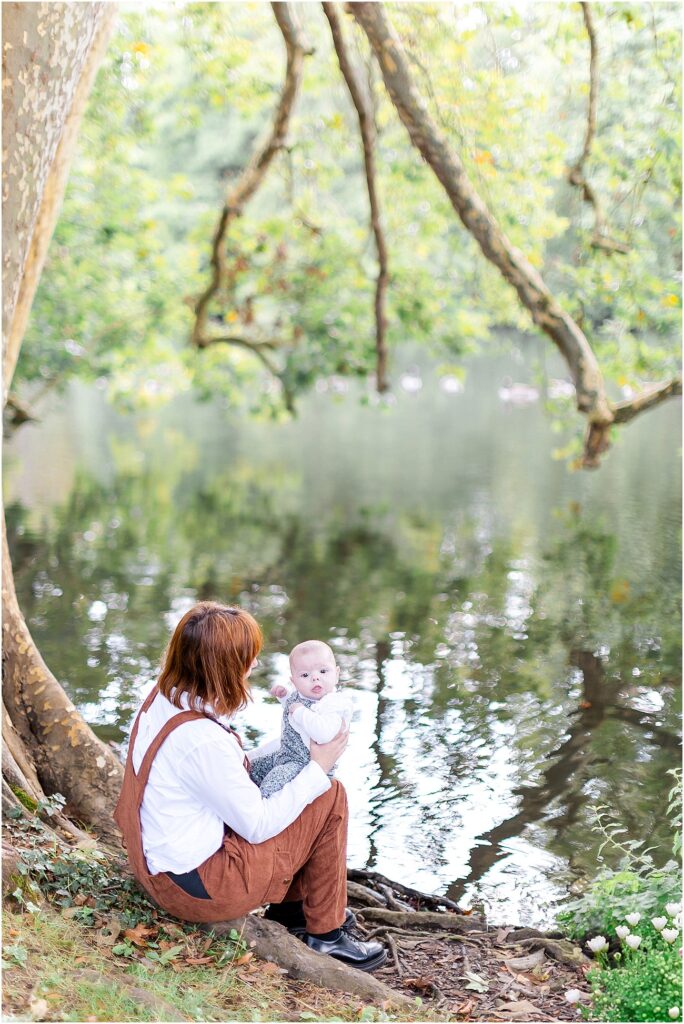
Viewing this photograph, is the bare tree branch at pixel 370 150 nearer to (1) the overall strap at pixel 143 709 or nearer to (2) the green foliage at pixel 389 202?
(2) the green foliage at pixel 389 202

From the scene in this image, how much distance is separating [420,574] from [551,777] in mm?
5530

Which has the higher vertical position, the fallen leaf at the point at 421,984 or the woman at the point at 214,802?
the woman at the point at 214,802

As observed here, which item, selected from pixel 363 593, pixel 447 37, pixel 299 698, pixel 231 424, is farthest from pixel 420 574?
Result: pixel 231 424

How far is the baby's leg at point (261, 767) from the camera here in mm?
3688

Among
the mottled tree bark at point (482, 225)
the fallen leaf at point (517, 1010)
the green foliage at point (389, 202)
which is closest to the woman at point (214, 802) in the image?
the fallen leaf at point (517, 1010)

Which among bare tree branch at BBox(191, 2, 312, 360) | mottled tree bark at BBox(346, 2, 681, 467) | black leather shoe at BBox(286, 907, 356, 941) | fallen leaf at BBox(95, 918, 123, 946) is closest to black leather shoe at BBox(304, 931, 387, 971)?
black leather shoe at BBox(286, 907, 356, 941)

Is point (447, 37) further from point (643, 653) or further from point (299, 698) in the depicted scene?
point (299, 698)

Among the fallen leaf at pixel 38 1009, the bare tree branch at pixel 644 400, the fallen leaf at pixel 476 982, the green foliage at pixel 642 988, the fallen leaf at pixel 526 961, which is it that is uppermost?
the bare tree branch at pixel 644 400

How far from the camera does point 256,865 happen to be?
341cm

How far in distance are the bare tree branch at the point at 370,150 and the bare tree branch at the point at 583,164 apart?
1686 mm

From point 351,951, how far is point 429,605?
6712mm

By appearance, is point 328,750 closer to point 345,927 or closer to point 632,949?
point 345,927

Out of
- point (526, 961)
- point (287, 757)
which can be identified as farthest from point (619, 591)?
point (287, 757)

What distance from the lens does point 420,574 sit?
11.7m
